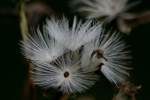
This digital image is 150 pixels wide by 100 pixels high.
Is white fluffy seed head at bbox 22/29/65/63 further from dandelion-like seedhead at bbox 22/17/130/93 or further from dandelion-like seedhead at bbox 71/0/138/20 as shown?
dandelion-like seedhead at bbox 71/0/138/20

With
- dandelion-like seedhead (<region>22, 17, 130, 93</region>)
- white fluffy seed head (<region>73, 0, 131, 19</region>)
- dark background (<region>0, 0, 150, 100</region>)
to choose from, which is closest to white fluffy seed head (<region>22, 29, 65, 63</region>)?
dandelion-like seedhead (<region>22, 17, 130, 93</region>)

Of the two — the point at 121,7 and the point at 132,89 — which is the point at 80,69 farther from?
the point at 121,7

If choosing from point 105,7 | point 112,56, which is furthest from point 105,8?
point 112,56

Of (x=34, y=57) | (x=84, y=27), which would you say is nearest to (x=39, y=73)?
(x=34, y=57)

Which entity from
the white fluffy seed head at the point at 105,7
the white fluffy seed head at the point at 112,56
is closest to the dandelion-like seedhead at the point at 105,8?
the white fluffy seed head at the point at 105,7

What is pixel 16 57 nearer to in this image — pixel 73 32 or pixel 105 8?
pixel 105 8

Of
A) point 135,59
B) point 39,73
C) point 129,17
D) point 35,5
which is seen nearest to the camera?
point 39,73

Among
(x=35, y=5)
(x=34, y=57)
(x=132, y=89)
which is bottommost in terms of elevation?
(x=132, y=89)
